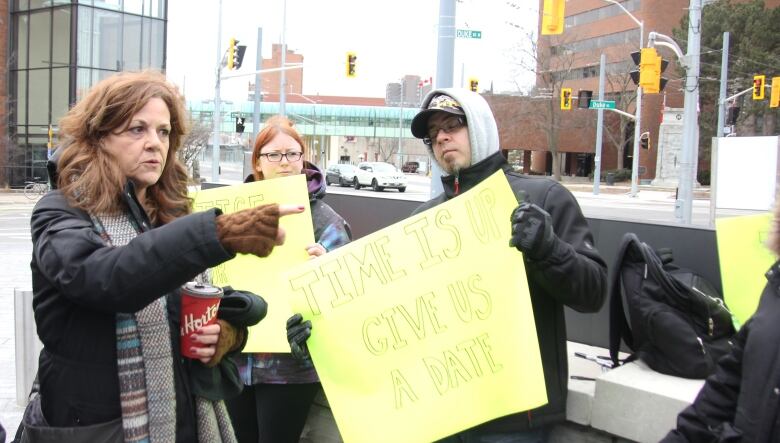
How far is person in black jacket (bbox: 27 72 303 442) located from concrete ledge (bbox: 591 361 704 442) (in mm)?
1279

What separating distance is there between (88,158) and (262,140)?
156cm

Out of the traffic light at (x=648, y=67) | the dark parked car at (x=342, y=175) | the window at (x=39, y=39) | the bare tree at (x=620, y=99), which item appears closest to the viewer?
the traffic light at (x=648, y=67)

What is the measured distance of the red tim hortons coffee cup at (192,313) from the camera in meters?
1.86

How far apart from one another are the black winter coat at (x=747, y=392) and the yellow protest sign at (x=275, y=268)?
60.2 inches

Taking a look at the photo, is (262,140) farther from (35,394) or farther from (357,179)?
(357,179)

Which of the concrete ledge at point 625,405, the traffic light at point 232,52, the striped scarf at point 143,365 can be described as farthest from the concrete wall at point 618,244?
the traffic light at point 232,52

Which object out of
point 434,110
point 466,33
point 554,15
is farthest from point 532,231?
point 554,15

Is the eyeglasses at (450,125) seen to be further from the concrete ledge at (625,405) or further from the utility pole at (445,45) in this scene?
the utility pole at (445,45)

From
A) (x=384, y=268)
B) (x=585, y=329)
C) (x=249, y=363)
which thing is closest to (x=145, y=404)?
(x=384, y=268)

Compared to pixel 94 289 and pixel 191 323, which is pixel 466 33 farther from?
pixel 94 289

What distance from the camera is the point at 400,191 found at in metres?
37.3

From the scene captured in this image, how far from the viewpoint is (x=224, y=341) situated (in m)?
1.96

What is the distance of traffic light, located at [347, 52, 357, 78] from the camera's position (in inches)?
1061

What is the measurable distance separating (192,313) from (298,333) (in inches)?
16.2
